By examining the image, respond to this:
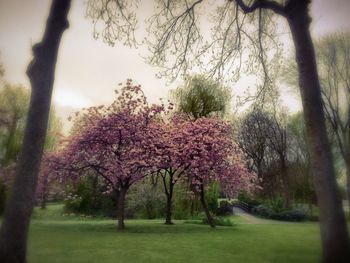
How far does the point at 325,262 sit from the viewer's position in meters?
7.06

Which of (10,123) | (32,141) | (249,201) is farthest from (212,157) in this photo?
(249,201)

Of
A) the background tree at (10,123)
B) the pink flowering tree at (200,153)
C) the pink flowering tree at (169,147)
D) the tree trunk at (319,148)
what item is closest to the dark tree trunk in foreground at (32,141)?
the tree trunk at (319,148)

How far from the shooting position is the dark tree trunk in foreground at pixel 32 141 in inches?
262

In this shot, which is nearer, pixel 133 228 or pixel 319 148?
pixel 319 148

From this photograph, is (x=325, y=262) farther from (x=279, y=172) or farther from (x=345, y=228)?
(x=279, y=172)

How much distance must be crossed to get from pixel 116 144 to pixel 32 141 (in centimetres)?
1125

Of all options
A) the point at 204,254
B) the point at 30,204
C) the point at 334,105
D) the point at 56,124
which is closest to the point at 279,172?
the point at 334,105

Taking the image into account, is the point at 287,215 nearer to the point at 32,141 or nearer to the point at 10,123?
the point at 10,123

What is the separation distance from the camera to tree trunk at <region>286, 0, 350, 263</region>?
23.1ft

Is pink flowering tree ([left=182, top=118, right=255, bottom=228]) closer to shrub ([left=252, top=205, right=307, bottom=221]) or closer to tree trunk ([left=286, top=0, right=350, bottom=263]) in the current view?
shrub ([left=252, top=205, right=307, bottom=221])

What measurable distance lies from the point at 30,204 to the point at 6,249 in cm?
92

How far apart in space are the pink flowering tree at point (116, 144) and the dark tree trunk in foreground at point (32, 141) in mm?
9481

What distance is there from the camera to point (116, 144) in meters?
18.3

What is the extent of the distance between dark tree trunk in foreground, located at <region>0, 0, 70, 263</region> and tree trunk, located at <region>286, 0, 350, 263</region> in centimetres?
554
